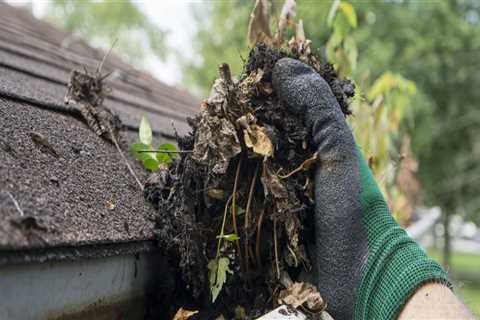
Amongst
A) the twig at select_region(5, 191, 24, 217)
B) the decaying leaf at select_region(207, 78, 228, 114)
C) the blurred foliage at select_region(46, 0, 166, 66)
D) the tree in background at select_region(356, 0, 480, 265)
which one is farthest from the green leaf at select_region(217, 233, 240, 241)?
the blurred foliage at select_region(46, 0, 166, 66)

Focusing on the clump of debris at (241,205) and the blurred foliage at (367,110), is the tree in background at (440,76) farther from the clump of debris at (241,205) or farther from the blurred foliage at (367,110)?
the clump of debris at (241,205)

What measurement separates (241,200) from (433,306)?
0.41m

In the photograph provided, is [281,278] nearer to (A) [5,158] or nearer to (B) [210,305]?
(B) [210,305]

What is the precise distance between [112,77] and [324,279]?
2250mm

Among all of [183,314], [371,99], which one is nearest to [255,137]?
[183,314]

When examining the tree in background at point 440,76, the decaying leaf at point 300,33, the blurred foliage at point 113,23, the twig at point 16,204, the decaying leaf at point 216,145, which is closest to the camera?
the twig at point 16,204

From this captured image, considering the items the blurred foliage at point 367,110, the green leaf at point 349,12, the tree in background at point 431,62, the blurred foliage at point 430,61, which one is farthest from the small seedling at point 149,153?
the blurred foliage at point 430,61

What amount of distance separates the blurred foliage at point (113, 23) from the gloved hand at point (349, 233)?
16.6m

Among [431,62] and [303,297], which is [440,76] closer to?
[431,62]

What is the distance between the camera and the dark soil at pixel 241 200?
0.96 metres

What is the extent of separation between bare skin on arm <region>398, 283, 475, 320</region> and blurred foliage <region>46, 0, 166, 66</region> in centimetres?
1685

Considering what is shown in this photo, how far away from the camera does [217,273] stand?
3.18 feet

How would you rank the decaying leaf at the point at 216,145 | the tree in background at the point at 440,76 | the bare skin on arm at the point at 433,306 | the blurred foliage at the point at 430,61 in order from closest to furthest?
the bare skin on arm at the point at 433,306 → the decaying leaf at the point at 216,145 → the blurred foliage at the point at 430,61 → the tree in background at the point at 440,76

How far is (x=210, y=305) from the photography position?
40.4 inches
